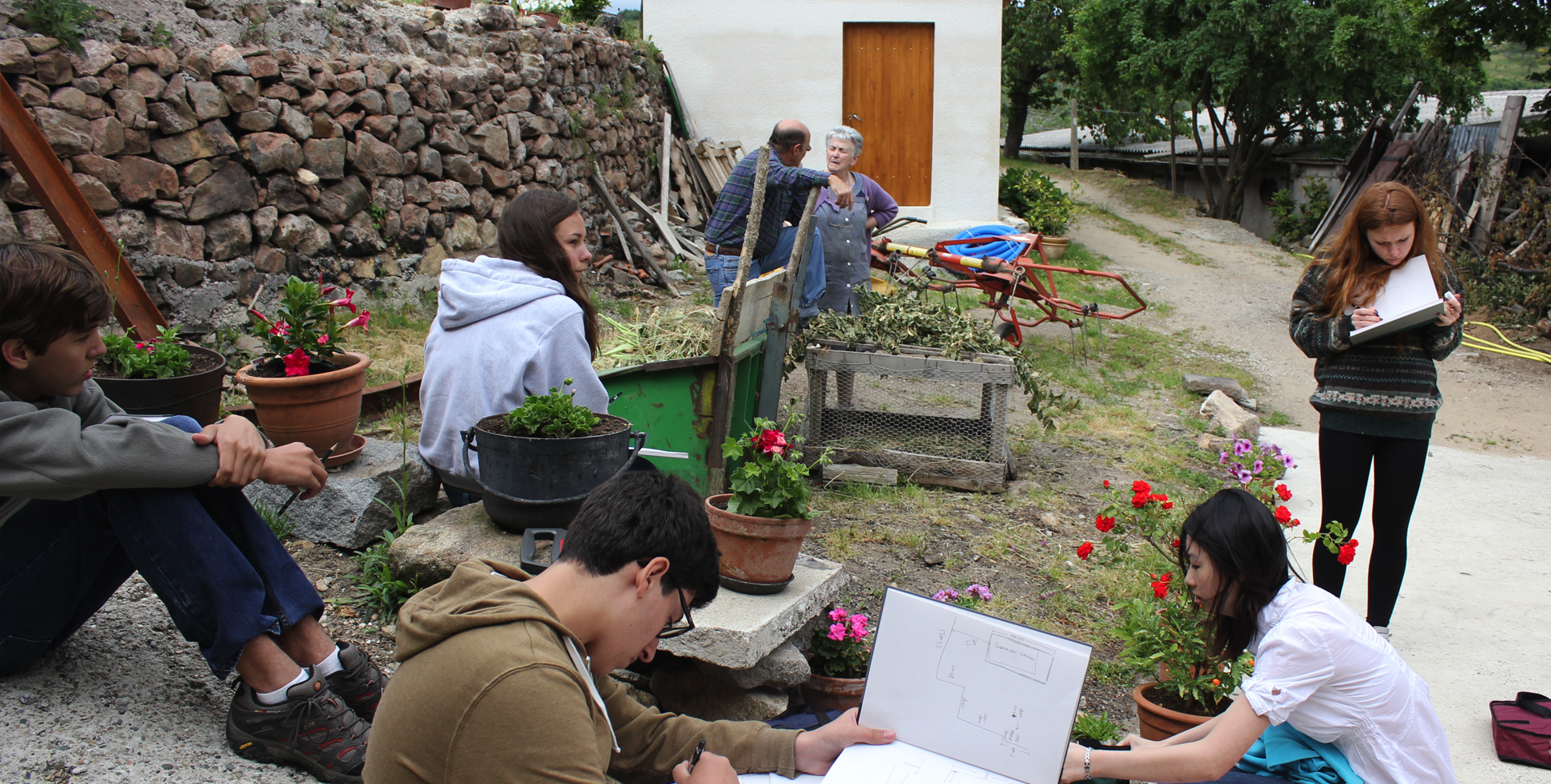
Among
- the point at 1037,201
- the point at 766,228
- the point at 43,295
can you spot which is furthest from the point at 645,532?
the point at 1037,201

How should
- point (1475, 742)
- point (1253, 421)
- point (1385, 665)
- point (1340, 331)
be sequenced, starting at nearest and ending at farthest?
point (1385, 665), point (1475, 742), point (1340, 331), point (1253, 421)

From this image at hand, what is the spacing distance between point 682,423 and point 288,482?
1687 millimetres

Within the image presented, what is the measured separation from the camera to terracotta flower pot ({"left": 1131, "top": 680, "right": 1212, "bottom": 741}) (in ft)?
8.16

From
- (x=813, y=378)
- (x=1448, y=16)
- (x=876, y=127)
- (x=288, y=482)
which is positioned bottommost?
(x=813, y=378)

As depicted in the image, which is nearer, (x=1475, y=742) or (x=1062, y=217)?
(x=1475, y=742)

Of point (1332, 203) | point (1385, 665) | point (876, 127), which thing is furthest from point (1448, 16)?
point (1385, 665)

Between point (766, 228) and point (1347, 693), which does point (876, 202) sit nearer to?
point (766, 228)

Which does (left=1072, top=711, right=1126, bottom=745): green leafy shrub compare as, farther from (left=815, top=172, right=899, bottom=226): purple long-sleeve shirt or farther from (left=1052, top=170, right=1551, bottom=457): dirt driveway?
(left=1052, top=170, right=1551, bottom=457): dirt driveway

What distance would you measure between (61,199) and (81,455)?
330 cm

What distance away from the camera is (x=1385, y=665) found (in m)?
2.00

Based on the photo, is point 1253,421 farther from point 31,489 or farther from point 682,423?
point 31,489

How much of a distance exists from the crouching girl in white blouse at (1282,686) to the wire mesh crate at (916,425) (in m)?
2.60

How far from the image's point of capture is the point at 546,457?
7.95ft

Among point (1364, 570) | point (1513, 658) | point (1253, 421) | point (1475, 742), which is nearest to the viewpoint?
point (1475, 742)
